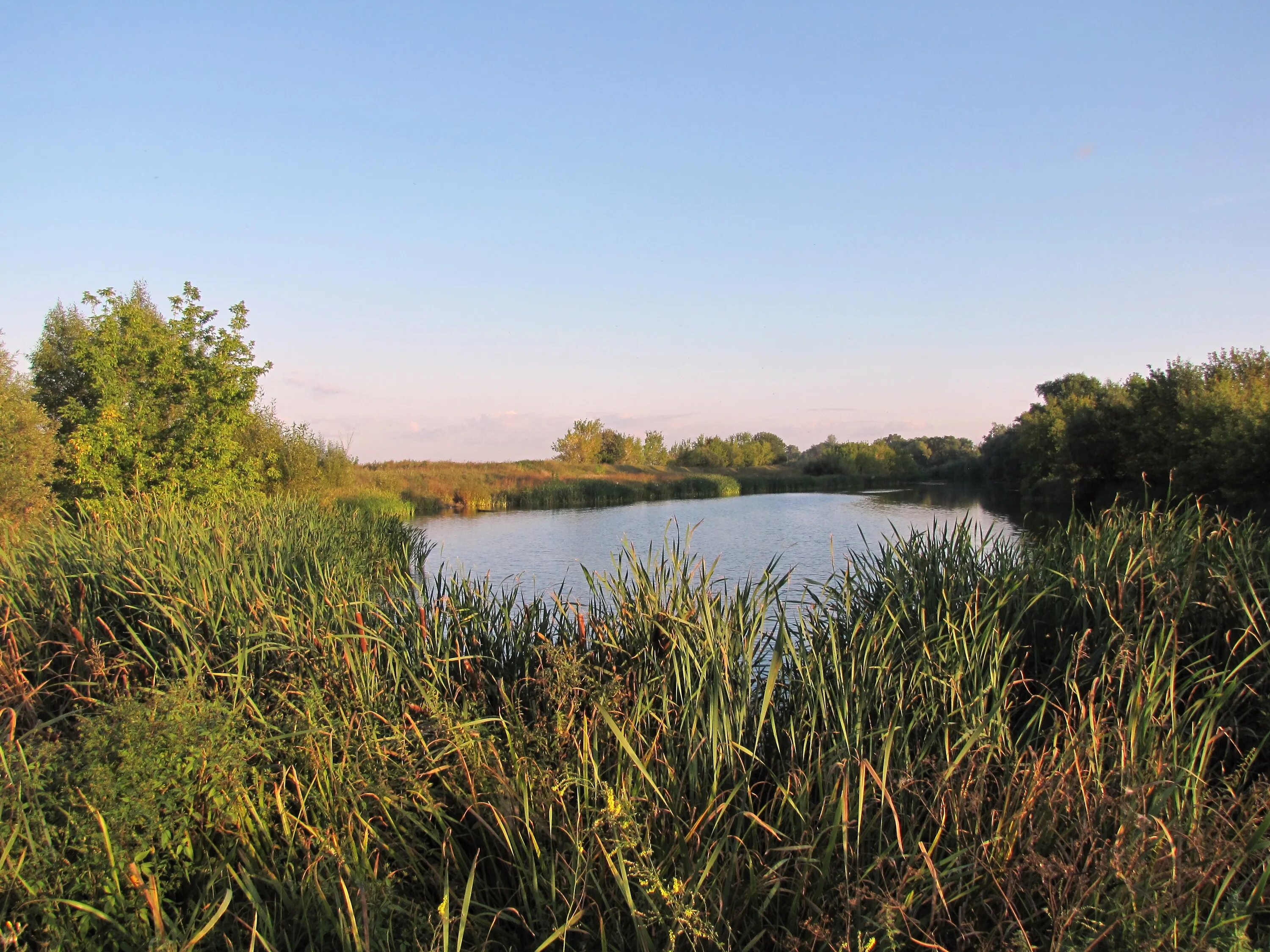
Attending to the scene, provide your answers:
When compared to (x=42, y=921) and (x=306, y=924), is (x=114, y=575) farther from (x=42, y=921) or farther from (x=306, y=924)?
(x=306, y=924)

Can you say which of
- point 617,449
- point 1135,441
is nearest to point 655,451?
point 617,449

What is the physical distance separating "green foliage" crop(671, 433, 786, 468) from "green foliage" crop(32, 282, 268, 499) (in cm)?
5613

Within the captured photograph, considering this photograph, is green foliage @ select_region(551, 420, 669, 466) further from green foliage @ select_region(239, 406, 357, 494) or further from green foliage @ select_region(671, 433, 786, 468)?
green foliage @ select_region(239, 406, 357, 494)

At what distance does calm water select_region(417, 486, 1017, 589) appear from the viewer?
13305mm

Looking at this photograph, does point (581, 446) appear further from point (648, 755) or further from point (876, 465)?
point (648, 755)

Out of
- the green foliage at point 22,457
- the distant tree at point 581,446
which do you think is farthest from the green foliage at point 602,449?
the green foliage at point 22,457

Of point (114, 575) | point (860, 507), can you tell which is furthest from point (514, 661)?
point (860, 507)

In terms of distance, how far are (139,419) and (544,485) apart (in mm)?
25656

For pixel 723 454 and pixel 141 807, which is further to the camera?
pixel 723 454

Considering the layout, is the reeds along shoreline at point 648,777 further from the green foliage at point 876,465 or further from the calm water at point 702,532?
the green foliage at point 876,465

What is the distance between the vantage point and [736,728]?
10.1 ft

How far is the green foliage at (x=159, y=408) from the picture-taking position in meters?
13.7

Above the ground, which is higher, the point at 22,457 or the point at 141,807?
the point at 22,457

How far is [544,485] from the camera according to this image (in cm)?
3959
